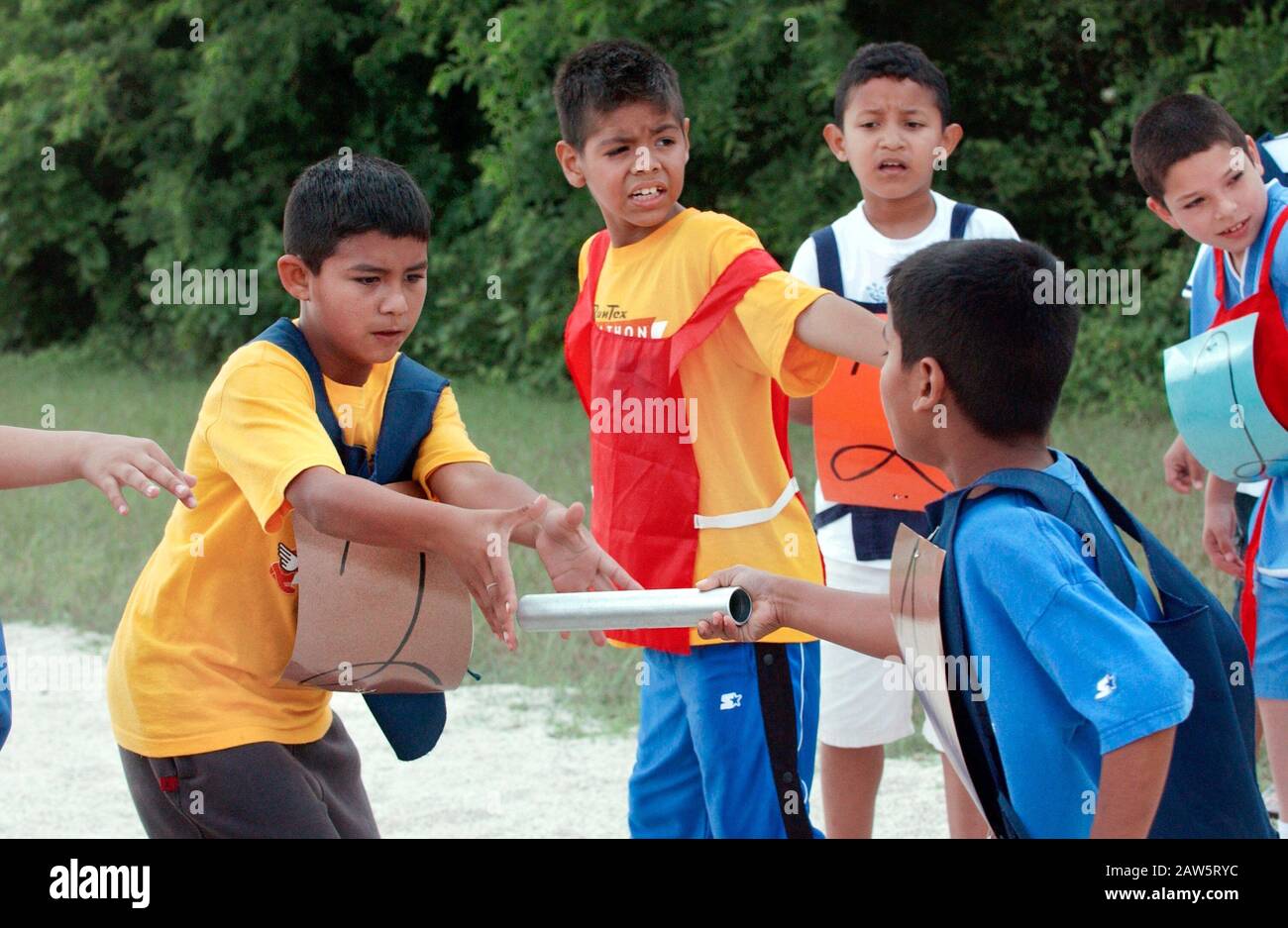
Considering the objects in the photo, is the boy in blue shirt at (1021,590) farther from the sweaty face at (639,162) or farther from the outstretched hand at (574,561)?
the sweaty face at (639,162)

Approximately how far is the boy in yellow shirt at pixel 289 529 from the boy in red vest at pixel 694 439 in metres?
0.38

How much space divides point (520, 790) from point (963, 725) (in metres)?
2.82

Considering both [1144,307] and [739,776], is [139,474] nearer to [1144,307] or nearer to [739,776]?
[739,776]

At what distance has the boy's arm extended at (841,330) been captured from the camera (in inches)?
117

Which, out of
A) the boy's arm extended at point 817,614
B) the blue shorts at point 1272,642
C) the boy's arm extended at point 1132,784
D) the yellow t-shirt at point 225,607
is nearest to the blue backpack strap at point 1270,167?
the blue shorts at point 1272,642

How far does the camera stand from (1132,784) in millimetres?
1968

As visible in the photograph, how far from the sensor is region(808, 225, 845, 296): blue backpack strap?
3809 millimetres

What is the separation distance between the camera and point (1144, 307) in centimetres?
1089

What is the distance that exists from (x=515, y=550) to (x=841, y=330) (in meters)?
4.62

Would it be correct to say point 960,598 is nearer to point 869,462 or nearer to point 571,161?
point 869,462

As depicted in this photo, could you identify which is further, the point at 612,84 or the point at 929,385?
the point at 612,84

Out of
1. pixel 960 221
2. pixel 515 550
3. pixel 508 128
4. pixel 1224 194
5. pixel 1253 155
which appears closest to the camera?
pixel 1224 194

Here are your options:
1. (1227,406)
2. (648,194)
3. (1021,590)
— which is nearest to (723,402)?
(648,194)
